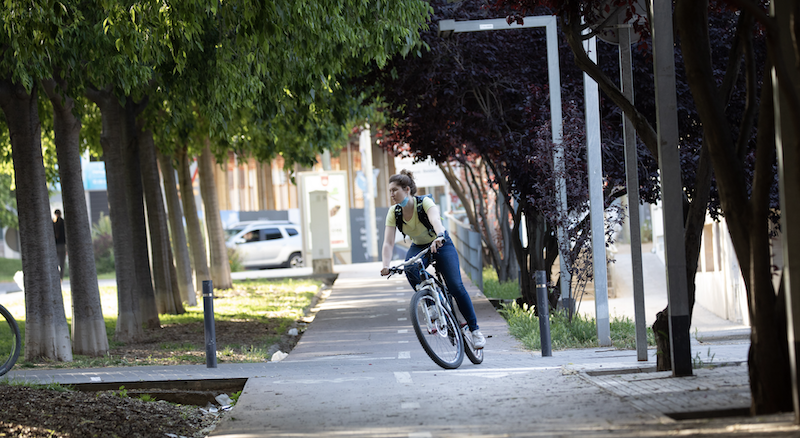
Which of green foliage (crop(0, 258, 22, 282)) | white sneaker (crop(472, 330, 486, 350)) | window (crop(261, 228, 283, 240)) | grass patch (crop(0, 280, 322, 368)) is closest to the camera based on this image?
white sneaker (crop(472, 330, 486, 350))

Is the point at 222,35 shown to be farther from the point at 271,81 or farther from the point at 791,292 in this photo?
the point at 791,292

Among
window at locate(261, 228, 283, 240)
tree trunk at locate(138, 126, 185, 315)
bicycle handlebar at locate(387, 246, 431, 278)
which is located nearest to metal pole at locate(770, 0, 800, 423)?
bicycle handlebar at locate(387, 246, 431, 278)

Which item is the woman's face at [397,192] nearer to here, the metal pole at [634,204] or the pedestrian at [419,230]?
the pedestrian at [419,230]

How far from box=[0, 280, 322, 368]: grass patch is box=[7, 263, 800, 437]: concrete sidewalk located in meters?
0.78

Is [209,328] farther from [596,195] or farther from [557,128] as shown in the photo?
[557,128]

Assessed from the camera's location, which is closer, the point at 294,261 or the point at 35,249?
the point at 35,249

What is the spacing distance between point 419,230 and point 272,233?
24614 millimetres

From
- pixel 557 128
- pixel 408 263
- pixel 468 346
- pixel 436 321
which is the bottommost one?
pixel 468 346

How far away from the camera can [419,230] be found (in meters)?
7.70

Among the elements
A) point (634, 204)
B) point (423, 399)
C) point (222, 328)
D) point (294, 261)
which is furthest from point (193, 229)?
point (294, 261)

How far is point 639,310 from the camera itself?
23.9 feet

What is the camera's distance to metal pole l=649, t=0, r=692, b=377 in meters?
5.71

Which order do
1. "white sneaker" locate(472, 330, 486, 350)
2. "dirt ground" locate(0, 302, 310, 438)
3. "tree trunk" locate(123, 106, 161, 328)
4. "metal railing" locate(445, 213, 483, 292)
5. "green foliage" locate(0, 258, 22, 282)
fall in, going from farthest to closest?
"green foliage" locate(0, 258, 22, 282) → "metal railing" locate(445, 213, 483, 292) → "tree trunk" locate(123, 106, 161, 328) → "white sneaker" locate(472, 330, 486, 350) → "dirt ground" locate(0, 302, 310, 438)

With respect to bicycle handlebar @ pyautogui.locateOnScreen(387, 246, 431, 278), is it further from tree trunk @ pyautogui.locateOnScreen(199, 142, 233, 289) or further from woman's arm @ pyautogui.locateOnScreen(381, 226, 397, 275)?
tree trunk @ pyautogui.locateOnScreen(199, 142, 233, 289)
